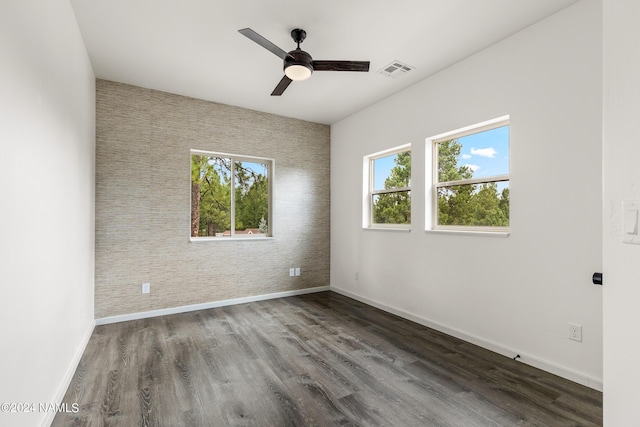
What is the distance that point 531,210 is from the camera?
8.29 ft

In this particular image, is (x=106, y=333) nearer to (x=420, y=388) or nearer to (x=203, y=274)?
(x=203, y=274)

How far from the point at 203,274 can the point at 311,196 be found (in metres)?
1.99

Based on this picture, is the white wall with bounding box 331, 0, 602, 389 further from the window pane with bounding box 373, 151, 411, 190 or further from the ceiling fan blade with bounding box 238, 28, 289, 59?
the ceiling fan blade with bounding box 238, 28, 289, 59

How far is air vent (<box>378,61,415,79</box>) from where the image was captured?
10.3ft

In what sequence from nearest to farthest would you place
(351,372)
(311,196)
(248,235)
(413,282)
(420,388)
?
(420,388)
(351,372)
(413,282)
(248,235)
(311,196)

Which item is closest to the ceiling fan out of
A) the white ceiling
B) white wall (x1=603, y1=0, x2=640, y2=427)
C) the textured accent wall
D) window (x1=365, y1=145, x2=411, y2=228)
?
the white ceiling

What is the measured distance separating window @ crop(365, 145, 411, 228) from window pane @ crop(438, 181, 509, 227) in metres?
0.54

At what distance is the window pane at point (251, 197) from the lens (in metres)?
4.50

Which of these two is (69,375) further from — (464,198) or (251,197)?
(464,198)

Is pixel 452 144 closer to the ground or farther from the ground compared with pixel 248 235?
farther from the ground

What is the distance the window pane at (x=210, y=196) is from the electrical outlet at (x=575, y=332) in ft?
12.6

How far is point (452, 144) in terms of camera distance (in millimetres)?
3334

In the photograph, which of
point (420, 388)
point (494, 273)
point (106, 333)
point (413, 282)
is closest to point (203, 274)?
point (106, 333)

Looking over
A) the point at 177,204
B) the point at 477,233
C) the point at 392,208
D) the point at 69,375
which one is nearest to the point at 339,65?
the point at 477,233
